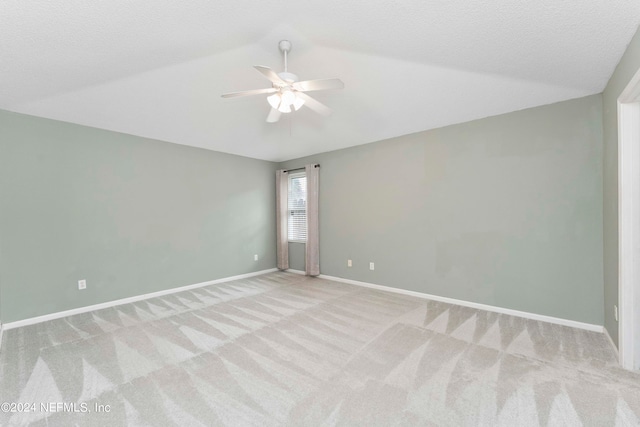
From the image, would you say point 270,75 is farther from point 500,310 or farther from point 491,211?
point 500,310

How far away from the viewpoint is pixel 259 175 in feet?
18.4

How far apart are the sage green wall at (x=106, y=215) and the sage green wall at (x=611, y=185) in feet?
16.6

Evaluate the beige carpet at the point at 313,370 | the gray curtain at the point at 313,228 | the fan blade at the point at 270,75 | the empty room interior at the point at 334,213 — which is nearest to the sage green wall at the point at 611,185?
the empty room interior at the point at 334,213

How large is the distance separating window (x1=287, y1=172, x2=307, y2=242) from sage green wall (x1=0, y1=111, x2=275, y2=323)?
970 millimetres

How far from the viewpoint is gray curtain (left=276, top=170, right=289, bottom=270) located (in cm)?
573

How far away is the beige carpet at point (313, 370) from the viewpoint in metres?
1.67

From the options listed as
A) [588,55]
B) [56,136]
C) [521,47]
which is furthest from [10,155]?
[588,55]

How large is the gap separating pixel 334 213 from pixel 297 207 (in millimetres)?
1025

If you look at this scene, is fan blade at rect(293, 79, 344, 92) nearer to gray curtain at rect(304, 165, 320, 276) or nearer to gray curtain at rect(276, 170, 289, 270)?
gray curtain at rect(304, 165, 320, 276)

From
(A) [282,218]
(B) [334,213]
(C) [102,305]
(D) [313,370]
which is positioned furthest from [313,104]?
(C) [102,305]

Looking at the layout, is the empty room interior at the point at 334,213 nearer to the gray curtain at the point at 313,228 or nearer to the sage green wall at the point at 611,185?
the sage green wall at the point at 611,185

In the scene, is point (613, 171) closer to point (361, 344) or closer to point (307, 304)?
point (361, 344)

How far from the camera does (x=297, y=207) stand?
571 cm

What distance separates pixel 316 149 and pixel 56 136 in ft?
11.9
